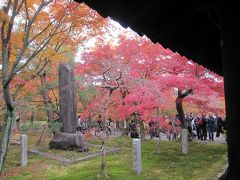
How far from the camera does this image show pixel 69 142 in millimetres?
14453

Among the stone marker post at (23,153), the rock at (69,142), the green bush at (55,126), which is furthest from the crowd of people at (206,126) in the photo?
the stone marker post at (23,153)

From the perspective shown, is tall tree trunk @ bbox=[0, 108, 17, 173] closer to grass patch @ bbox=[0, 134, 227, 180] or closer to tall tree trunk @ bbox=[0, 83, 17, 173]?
tall tree trunk @ bbox=[0, 83, 17, 173]

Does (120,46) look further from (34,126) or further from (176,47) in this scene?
(176,47)

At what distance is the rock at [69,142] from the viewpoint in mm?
14133

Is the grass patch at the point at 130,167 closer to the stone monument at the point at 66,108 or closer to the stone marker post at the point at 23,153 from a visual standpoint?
the stone marker post at the point at 23,153

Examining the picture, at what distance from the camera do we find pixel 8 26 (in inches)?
299

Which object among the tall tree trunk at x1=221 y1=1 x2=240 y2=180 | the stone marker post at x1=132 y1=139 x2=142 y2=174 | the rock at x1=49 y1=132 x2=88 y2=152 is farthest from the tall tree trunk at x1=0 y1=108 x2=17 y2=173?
the tall tree trunk at x1=221 y1=1 x2=240 y2=180

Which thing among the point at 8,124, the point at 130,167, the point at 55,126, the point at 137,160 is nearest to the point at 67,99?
the point at 55,126

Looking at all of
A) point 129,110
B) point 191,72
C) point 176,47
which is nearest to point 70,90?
point 129,110

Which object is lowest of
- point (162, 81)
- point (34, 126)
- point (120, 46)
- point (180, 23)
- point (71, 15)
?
point (34, 126)

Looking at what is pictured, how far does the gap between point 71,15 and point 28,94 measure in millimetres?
11390

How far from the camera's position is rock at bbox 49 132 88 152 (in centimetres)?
1413

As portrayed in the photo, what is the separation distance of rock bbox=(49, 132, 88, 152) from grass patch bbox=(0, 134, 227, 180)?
1305mm

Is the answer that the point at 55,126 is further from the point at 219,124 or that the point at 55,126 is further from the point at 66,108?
the point at 219,124
